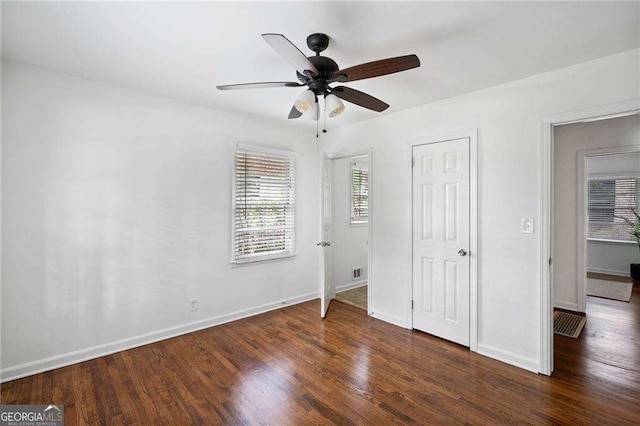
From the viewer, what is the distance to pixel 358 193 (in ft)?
16.9

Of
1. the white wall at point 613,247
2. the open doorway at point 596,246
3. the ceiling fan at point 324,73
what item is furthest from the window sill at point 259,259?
the white wall at point 613,247

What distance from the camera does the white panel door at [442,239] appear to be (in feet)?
9.92

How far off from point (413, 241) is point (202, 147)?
8.78 ft

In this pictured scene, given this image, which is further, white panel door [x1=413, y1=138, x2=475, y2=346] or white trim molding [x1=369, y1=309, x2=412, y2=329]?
white trim molding [x1=369, y1=309, x2=412, y2=329]

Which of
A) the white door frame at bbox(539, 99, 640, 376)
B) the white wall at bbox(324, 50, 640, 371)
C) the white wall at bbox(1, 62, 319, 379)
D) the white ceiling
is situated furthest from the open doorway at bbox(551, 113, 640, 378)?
the white wall at bbox(1, 62, 319, 379)

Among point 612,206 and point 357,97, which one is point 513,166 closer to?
point 357,97

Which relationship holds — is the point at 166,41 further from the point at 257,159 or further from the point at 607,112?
the point at 607,112

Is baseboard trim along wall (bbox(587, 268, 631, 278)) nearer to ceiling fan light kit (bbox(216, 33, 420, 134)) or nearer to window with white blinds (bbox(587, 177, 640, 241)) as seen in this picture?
window with white blinds (bbox(587, 177, 640, 241))

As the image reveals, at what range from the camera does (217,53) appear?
2229mm

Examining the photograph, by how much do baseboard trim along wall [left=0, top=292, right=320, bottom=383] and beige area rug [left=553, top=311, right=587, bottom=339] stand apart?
3.44m

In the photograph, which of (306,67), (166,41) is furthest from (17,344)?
(306,67)

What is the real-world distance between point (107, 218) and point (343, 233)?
321 centimetres

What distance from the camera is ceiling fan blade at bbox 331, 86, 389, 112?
→ 208 cm

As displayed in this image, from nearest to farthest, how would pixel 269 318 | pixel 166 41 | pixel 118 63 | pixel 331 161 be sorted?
1. pixel 166 41
2. pixel 118 63
3. pixel 269 318
4. pixel 331 161
